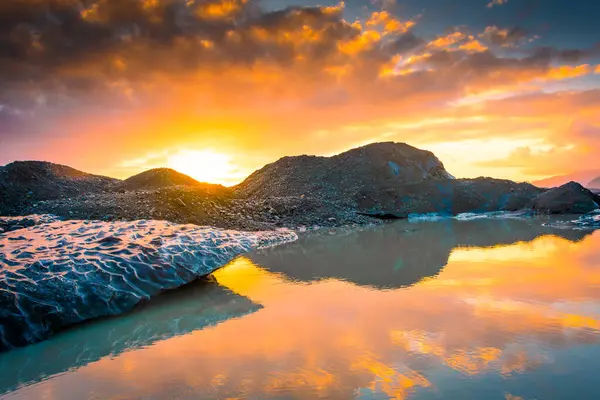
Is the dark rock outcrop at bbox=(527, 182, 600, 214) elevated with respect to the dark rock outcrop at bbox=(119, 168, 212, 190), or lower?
lower

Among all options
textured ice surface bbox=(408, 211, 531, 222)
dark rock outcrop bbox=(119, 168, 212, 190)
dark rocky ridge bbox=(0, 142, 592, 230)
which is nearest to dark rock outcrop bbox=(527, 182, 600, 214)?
dark rocky ridge bbox=(0, 142, 592, 230)

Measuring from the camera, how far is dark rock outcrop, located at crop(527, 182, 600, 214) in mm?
28156

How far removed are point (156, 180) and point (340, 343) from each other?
2588 cm

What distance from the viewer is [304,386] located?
11.8ft

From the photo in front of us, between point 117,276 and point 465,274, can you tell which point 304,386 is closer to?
point 117,276

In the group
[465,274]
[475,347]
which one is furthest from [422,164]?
[475,347]

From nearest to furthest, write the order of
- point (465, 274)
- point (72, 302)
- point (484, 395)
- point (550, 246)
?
1. point (484, 395)
2. point (72, 302)
3. point (465, 274)
4. point (550, 246)

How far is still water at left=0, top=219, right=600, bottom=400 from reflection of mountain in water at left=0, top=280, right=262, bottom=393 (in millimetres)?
20

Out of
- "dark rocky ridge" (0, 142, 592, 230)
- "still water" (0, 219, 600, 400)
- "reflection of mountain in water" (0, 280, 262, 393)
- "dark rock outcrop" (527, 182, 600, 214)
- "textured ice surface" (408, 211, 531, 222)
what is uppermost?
"dark rocky ridge" (0, 142, 592, 230)

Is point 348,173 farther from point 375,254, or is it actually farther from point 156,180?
point 375,254

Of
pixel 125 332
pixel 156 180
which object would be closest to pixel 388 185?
pixel 156 180

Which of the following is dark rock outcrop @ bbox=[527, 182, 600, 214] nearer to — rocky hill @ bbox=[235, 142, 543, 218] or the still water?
rocky hill @ bbox=[235, 142, 543, 218]

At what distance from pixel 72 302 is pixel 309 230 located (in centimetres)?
1424

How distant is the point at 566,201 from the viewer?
2861cm
